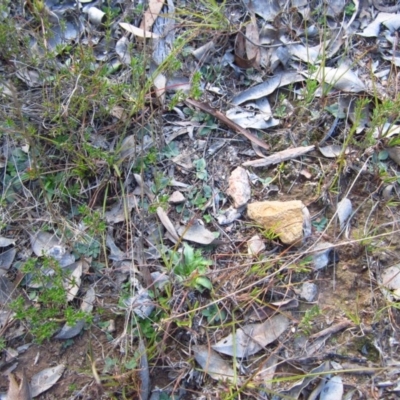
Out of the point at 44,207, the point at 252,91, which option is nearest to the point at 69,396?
the point at 44,207

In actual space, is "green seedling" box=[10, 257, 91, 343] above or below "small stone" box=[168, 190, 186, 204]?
below

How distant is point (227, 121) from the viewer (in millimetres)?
2312

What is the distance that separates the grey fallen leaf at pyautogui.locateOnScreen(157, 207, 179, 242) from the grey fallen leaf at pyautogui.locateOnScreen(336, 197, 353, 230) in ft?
2.08

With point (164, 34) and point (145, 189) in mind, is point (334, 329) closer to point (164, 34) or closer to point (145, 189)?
point (145, 189)

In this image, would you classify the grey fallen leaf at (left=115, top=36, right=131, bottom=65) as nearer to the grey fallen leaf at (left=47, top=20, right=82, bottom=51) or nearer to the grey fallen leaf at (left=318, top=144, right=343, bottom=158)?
the grey fallen leaf at (left=47, top=20, right=82, bottom=51)

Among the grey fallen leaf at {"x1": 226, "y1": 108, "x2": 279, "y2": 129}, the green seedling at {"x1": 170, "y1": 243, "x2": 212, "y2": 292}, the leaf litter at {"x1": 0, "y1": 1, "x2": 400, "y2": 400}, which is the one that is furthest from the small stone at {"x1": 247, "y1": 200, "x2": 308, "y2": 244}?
the grey fallen leaf at {"x1": 226, "y1": 108, "x2": 279, "y2": 129}

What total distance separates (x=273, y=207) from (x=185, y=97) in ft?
1.89

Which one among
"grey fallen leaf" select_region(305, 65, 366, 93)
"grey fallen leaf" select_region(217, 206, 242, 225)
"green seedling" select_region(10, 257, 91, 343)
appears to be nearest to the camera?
"green seedling" select_region(10, 257, 91, 343)

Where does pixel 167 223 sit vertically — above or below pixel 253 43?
below

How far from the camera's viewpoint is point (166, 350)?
1956mm

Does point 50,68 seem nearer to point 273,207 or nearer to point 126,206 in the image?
point 126,206

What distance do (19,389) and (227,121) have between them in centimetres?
128

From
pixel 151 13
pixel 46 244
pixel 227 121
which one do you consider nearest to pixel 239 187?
pixel 227 121

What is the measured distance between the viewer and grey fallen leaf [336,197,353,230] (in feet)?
7.10
